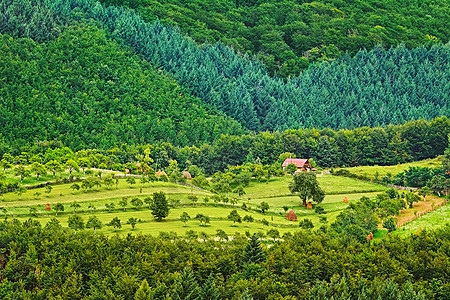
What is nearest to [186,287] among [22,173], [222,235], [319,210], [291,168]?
[222,235]

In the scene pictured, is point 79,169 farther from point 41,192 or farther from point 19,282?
point 19,282

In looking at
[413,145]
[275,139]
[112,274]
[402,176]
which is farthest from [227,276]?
[413,145]

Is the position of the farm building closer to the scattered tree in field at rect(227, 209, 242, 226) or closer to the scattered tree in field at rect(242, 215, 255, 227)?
the scattered tree in field at rect(242, 215, 255, 227)

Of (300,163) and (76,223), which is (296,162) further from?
(76,223)

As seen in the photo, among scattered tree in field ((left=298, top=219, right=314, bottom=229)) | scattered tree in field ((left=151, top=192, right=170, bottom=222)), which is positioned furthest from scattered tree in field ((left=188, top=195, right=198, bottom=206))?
scattered tree in field ((left=298, top=219, right=314, bottom=229))

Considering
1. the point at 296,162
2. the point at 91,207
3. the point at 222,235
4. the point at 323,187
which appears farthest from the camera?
the point at 296,162

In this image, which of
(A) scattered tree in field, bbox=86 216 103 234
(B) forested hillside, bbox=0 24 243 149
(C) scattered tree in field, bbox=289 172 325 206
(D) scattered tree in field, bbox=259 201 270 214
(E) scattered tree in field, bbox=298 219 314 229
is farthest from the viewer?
(B) forested hillside, bbox=0 24 243 149

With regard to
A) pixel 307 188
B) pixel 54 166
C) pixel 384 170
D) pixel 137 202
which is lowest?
pixel 384 170
